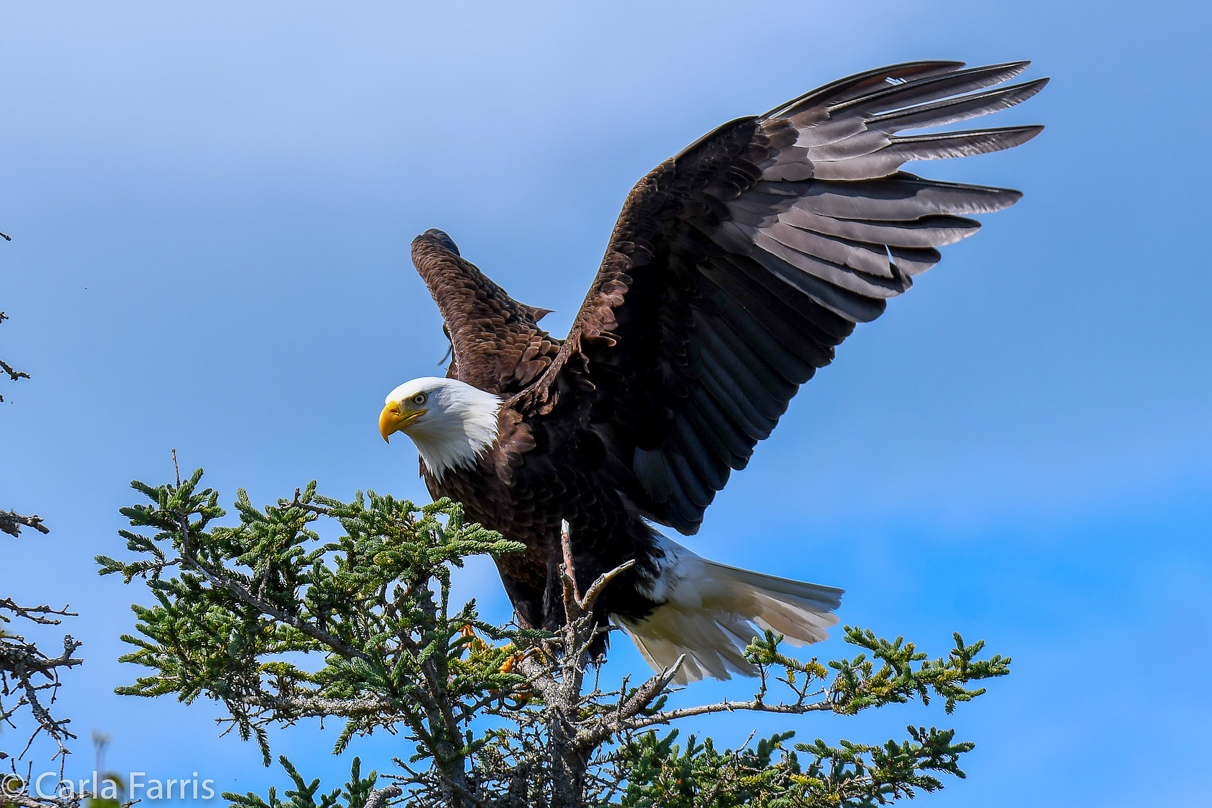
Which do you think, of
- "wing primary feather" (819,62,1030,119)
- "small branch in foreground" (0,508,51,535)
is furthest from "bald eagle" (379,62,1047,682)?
"small branch in foreground" (0,508,51,535)

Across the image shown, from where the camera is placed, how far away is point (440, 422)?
14.0ft

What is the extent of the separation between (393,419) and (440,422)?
198mm

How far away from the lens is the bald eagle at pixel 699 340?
12.6ft

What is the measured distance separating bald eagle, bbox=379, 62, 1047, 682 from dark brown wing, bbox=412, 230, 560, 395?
3 cm

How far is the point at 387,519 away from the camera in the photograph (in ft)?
9.05

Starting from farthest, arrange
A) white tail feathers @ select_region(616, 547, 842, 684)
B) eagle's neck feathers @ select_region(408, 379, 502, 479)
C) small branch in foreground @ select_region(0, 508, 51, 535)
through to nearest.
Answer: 1. white tail feathers @ select_region(616, 547, 842, 684)
2. eagle's neck feathers @ select_region(408, 379, 502, 479)
3. small branch in foreground @ select_region(0, 508, 51, 535)

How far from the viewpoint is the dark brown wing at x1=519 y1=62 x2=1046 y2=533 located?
3.78m

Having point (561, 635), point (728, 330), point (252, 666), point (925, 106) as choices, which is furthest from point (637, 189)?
point (252, 666)

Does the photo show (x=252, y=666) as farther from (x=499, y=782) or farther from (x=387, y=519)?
(x=499, y=782)

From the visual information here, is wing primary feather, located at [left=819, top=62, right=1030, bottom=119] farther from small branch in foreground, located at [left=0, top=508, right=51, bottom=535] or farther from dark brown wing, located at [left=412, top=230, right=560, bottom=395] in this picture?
small branch in foreground, located at [left=0, top=508, right=51, bottom=535]

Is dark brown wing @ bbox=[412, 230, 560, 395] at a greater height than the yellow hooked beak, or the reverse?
dark brown wing @ bbox=[412, 230, 560, 395]

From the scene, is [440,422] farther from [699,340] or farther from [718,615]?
[718,615]

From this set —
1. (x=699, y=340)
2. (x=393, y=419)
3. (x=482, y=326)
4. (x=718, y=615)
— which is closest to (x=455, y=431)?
(x=393, y=419)

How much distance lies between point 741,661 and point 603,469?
1.39 meters
